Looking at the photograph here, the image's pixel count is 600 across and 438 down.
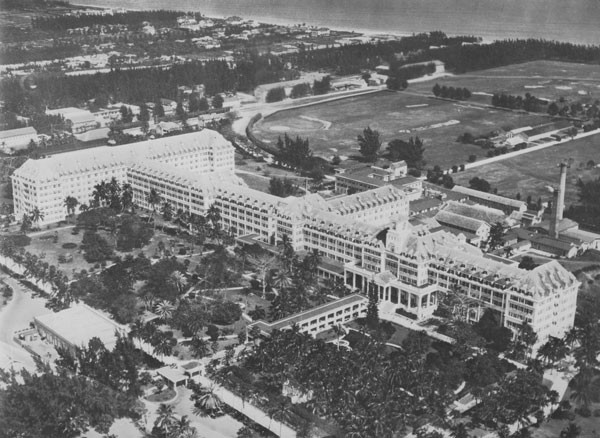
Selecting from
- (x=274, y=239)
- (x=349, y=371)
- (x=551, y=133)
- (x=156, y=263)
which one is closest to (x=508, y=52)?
(x=551, y=133)

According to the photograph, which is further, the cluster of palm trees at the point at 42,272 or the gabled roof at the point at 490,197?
the gabled roof at the point at 490,197

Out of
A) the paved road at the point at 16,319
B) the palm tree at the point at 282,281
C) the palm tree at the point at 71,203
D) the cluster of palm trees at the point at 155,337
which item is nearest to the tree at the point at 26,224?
the palm tree at the point at 71,203

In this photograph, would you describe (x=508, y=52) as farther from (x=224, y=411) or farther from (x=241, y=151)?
(x=224, y=411)

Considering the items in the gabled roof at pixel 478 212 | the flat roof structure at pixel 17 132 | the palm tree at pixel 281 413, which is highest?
the flat roof structure at pixel 17 132

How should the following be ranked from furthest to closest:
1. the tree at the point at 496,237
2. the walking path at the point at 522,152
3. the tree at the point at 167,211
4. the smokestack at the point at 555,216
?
the walking path at the point at 522,152, the tree at the point at 167,211, the smokestack at the point at 555,216, the tree at the point at 496,237

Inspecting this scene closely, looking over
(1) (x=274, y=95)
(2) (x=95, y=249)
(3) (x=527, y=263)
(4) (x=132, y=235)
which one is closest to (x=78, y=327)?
(2) (x=95, y=249)

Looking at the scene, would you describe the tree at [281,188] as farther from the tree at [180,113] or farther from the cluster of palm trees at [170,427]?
the cluster of palm trees at [170,427]
